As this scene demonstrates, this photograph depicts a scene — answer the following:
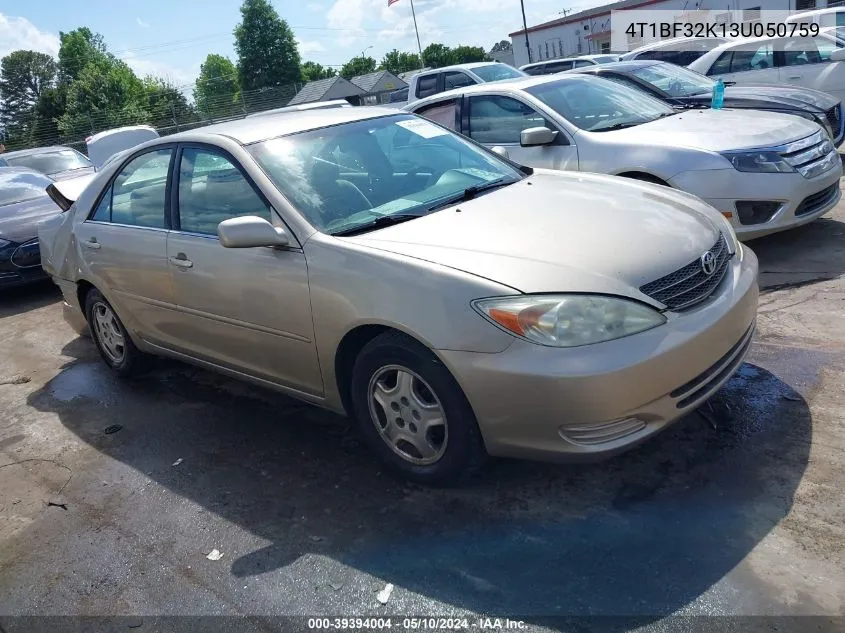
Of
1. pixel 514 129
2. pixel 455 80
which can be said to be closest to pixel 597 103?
pixel 514 129

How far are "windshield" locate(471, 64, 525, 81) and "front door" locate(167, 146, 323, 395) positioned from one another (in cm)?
903

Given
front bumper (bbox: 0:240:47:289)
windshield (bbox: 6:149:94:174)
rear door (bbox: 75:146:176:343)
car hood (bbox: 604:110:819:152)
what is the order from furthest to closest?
1. windshield (bbox: 6:149:94:174)
2. front bumper (bbox: 0:240:47:289)
3. car hood (bbox: 604:110:819:152)
4. rear door (bbox: 75:146:176:343)


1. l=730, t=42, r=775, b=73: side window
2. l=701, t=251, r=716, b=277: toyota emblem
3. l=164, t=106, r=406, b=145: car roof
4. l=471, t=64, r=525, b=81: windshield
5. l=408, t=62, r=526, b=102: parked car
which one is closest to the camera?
l=701, t=251, r=716, b=277: toyota emblem

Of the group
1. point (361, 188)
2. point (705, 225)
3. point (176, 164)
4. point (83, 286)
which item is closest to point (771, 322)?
point (705, 225)

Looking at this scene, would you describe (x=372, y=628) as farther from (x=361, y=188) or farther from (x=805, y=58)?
(x=805, y=58)

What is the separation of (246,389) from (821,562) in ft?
11.2

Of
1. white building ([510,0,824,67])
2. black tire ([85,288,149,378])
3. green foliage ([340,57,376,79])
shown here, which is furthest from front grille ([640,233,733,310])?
green foliage ([340,57,376,79])

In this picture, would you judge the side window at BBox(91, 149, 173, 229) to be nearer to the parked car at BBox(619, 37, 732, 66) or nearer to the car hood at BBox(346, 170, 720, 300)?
the car hood at BBox(346, 170, 720, 300)

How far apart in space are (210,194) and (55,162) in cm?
1161

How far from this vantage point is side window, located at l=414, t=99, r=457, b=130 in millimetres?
7200

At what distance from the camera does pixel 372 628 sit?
2.57 metres

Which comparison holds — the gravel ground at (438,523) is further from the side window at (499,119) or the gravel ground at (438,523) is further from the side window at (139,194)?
the side window at (499,119)

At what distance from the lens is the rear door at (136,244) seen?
4.31 metres

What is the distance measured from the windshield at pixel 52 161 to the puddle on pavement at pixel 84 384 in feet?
30.7
